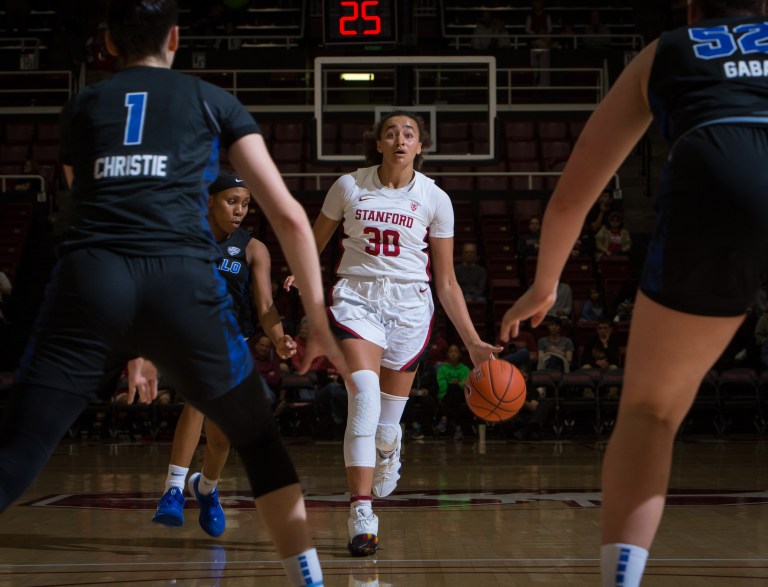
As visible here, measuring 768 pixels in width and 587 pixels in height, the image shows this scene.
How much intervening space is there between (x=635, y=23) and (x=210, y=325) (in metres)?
19.8

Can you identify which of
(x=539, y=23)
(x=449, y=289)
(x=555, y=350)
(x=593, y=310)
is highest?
(x=539, y=23)

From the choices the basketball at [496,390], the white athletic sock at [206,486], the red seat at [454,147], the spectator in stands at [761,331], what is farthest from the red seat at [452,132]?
the white athletic sock at [206,486]

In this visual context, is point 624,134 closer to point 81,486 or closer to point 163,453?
point 81,486

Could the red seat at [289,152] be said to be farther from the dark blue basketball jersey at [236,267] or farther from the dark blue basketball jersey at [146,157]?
the dark blue basketball jersey at [146,157]

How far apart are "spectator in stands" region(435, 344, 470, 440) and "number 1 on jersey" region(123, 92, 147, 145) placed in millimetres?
9207

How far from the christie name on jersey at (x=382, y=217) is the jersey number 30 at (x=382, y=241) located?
0.04 meters

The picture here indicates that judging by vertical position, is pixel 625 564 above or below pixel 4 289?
below

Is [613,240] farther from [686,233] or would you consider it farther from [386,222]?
[686,233]

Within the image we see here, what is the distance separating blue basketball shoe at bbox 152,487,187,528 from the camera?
14.7ft

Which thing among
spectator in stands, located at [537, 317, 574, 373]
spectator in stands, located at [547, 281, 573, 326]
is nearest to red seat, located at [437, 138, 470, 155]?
spectator in stands, located at [547, 281, 573, 326]

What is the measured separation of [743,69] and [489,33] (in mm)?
17014

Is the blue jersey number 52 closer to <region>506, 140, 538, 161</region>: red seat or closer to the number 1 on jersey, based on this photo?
the number 1 on jersey

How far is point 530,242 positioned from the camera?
14008 mm

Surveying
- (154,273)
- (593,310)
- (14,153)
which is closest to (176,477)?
(154,273)
